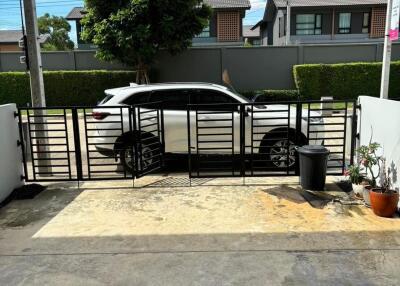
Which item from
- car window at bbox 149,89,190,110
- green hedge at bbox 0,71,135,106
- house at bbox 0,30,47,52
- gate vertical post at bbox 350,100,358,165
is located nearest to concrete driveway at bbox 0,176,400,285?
gate vertical post at bbox 350,100,358,165

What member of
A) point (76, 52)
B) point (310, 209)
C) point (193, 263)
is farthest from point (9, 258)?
point (76, 52)

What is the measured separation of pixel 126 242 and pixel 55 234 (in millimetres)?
926

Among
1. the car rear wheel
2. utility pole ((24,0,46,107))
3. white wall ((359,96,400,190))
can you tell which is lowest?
the car rear wheel

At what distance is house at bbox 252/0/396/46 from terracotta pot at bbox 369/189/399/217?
3088 cm

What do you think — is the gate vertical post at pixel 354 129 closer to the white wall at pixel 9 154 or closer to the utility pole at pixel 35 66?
the utility pole at pixel 35 66

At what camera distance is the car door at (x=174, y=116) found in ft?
25.1

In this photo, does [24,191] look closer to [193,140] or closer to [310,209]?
[193,140]

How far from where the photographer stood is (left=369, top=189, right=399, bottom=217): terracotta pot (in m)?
5.16

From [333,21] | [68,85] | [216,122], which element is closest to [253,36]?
[333,21]

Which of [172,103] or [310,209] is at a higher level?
[172,103]

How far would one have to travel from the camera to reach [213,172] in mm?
7645

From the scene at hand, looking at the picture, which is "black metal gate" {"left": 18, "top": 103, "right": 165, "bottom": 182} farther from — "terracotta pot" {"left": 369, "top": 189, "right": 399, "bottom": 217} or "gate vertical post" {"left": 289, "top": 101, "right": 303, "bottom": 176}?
"terracotta pot" {"left": 369, "top": 189, "right": 399, "bottom": 217}

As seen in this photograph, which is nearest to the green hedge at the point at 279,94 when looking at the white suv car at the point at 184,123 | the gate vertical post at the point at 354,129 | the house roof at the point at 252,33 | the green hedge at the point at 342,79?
the green hedge at the point at 342,79

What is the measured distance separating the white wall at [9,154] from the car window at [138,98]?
76.0 inches
